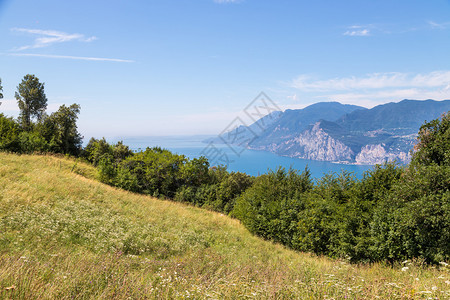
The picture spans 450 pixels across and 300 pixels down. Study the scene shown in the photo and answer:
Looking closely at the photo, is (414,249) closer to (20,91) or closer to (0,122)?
(0,122)

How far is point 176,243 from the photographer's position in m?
9.43

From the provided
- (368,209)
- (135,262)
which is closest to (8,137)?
(135,262)

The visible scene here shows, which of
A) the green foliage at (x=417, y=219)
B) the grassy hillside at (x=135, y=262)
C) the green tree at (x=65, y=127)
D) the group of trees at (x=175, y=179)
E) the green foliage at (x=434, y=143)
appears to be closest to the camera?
the grassy hillside at (x=135, y=262)

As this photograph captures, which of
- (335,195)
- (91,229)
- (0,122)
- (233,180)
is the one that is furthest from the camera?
(233,180)

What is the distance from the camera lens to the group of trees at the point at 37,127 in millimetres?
24375

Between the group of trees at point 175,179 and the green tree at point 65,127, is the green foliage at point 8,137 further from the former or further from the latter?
the group of trees at point 175,179

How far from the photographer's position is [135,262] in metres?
5.32

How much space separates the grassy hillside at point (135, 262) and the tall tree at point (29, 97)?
24470 millimetres

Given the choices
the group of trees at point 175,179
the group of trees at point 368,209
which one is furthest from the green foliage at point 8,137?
the group of trees at point 368,209

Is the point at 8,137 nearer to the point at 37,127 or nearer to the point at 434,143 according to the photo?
the point at 37,127

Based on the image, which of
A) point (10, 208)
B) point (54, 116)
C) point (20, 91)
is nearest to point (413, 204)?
point (10, 208)

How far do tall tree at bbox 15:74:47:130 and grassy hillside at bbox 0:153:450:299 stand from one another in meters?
24.5

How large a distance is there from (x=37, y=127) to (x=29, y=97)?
1040 centimetres

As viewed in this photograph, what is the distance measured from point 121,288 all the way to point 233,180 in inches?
1037
